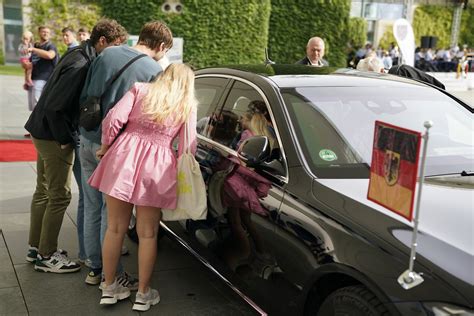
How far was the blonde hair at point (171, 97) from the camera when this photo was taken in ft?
10.0

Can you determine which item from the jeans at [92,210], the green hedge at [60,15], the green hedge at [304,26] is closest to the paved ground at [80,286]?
the jeans at [92,210]

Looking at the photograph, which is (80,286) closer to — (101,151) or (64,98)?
(101,151)

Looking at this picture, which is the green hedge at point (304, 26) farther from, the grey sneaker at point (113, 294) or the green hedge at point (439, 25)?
the grey sneaker at point (113, 294)

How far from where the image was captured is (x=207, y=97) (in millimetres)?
3980

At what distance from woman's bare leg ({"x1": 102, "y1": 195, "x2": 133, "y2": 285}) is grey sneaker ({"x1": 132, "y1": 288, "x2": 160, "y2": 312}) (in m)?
0.22

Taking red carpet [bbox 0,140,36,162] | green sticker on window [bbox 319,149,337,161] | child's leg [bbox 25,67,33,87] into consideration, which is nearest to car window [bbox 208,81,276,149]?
green sticker on window [bbox 319,149,337,161]

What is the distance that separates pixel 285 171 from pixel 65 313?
1742 millimetres

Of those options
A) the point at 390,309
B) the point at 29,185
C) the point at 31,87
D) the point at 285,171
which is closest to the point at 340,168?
the point at 285,171

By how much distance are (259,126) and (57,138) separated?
1.44 meters

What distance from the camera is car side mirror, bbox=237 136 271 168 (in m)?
2.90

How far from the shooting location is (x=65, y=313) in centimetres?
341

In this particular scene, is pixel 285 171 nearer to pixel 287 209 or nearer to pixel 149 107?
pixel 287 209

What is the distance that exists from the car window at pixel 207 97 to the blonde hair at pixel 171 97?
0.62m

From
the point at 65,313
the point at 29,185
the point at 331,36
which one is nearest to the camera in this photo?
the point at 65,313
